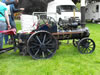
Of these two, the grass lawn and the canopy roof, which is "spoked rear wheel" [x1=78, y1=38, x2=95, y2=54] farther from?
the canopy roof

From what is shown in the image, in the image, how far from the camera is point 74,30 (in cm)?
503

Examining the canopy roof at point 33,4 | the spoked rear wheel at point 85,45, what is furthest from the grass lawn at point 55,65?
the canopy roof at point 33,4

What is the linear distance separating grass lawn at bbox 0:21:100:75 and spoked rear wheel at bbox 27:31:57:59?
0.22 m

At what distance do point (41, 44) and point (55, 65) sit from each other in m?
0.75

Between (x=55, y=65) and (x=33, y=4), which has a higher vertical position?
(x=33, y=4)

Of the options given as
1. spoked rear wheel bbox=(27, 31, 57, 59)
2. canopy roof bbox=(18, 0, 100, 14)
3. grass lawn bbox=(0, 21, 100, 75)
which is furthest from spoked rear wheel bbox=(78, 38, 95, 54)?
canopy roof bbox=(18, 0, 100, 14)

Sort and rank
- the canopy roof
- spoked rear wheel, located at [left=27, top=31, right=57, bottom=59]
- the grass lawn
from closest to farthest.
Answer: the grass lawn → spoked rear wheel, located at [left=27, top=31, right=57, bottom=59] → the canopy roof

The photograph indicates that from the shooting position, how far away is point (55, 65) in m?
4.13

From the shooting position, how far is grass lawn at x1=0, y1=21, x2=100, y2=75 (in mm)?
3732

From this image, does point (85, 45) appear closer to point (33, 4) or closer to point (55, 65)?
point (55, 65)

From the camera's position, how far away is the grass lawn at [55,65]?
3.73 metres

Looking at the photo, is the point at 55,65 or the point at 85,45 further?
the point at 85,45

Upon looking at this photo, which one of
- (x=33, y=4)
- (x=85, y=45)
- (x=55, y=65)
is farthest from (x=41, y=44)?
(x=33, y=4)

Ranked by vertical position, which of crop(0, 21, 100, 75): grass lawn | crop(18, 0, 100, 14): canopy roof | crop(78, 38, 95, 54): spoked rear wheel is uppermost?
crop(18, 0, 100, 14): canopy roof
